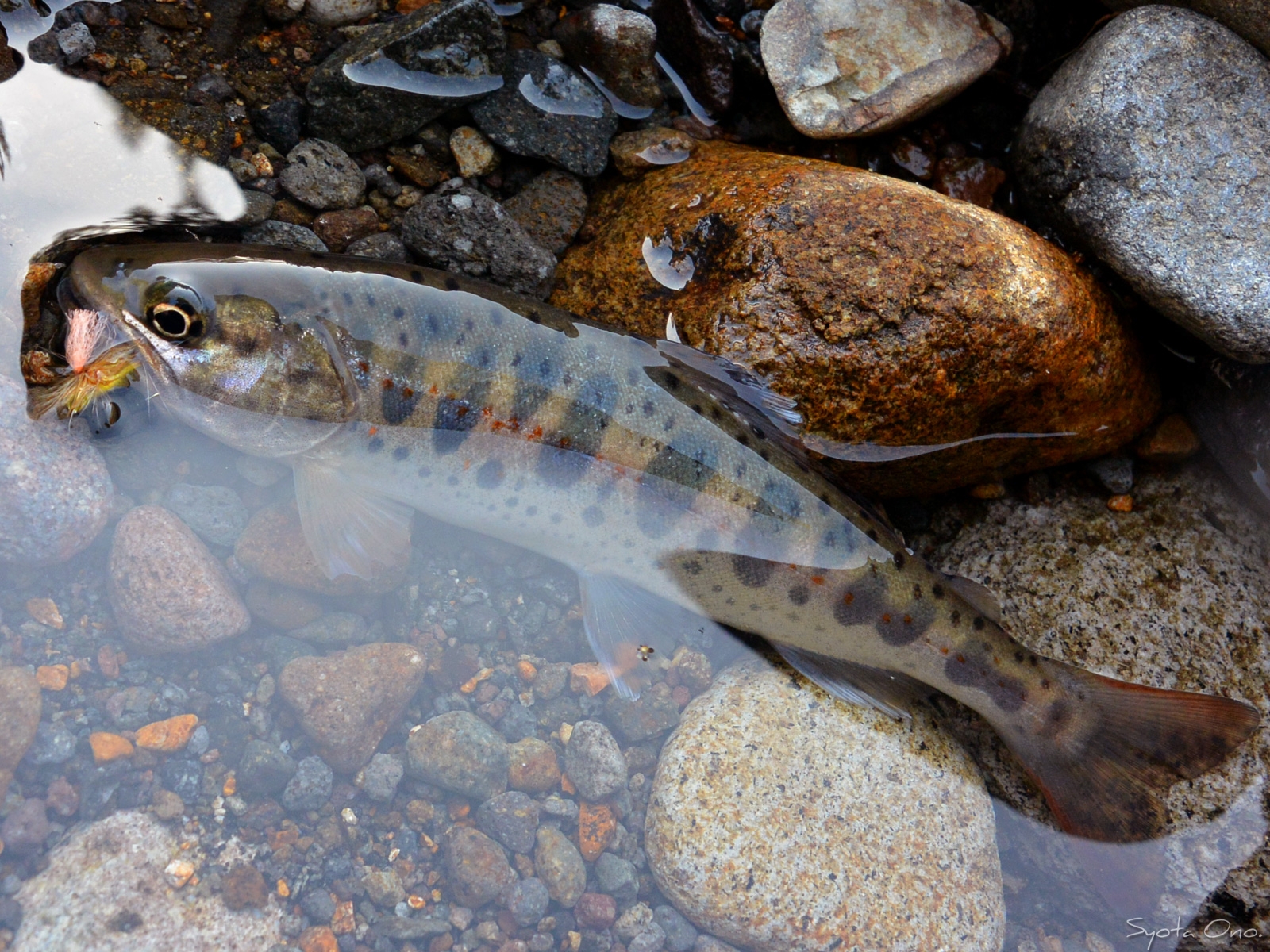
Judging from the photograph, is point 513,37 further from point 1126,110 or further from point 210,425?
point 1126,110

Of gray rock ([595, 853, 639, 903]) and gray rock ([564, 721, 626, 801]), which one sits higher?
gray rock ([564, 721, 626, 801])

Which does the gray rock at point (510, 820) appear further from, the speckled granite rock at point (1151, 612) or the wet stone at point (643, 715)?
the speckled granite rock at point (1151, 612)

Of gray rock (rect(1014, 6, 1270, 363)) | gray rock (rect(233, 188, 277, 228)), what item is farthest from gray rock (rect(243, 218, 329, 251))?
gray rock (rect(1014, 6, 1270, 363))

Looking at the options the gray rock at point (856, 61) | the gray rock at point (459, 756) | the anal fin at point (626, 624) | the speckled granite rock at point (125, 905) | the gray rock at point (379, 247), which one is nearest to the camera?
the speckled granite rock at point (125, 905)

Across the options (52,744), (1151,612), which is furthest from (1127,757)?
(52,744)

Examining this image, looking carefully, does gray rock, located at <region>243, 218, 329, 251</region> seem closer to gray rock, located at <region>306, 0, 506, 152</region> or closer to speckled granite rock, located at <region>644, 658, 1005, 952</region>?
gray rock, located at <region>306, 0, 506, 152</region>

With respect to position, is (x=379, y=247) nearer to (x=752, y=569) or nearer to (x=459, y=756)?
(x=752, y=569)
